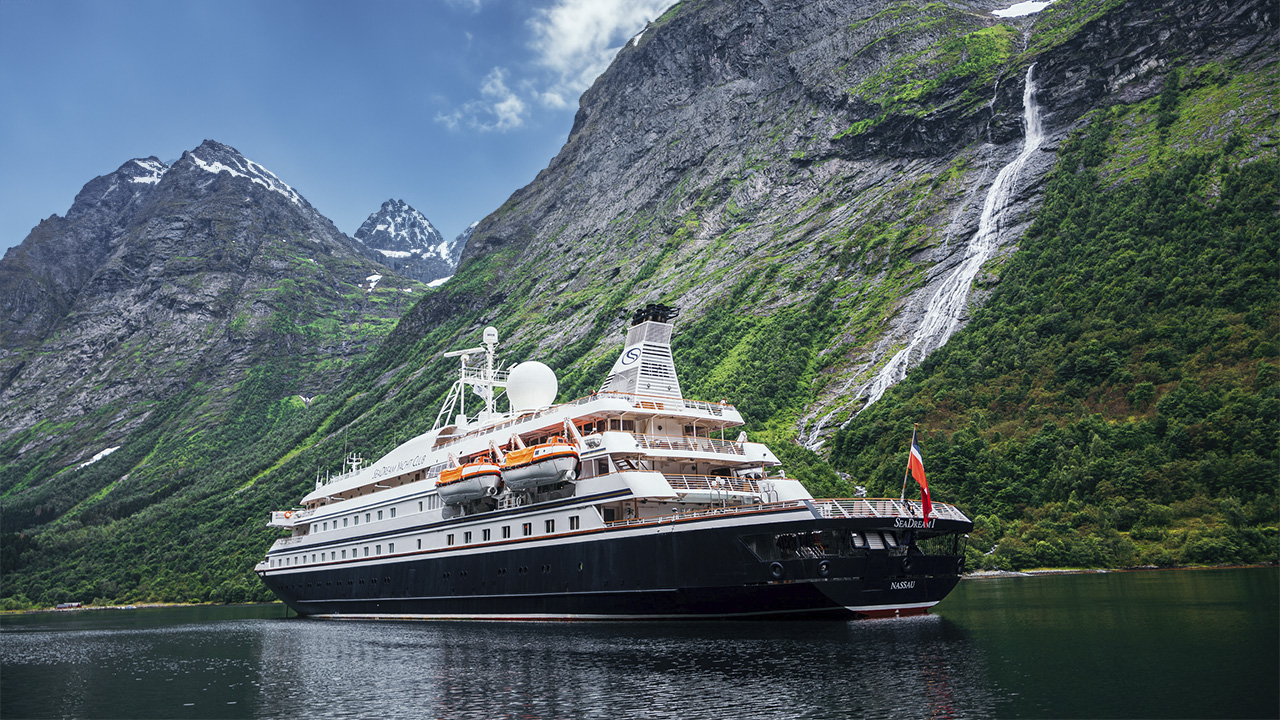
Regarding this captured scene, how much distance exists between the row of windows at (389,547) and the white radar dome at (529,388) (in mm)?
9068

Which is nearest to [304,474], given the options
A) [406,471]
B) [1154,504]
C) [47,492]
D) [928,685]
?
[47,492]

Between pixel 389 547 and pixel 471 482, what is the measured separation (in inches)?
460

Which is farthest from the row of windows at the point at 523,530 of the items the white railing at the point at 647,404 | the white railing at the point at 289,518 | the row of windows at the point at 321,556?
the white railing at the point at 289,518

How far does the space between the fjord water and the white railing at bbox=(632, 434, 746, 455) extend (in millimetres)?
8006

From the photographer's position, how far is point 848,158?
153m

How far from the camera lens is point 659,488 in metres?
34.4

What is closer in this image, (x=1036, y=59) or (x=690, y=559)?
(x=690, y=559)

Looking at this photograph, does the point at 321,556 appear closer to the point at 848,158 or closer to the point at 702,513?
the point at 702,513

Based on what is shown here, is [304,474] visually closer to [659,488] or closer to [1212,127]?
[659,488]

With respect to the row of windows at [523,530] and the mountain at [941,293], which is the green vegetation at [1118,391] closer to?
the mountain at [941,293]

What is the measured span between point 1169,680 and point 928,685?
5576mm

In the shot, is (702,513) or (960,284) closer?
(702,513)

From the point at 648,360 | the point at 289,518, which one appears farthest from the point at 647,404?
the point at 289,518

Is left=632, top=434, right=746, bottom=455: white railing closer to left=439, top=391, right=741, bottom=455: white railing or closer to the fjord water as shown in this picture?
left=439, top=391, right=741, bottom=455: white railing
